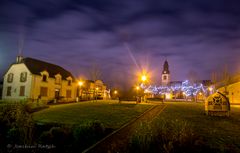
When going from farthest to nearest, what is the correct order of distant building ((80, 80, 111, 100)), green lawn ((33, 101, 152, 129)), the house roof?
distant building ((80, 80, 111, 100))
the house roof
green lawn ((33, 101, 152, 129))

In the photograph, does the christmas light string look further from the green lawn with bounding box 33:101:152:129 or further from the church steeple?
the church steeple

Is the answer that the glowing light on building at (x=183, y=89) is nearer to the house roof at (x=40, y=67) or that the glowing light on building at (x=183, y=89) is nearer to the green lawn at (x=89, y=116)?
the house roof at (x=40, y=67)

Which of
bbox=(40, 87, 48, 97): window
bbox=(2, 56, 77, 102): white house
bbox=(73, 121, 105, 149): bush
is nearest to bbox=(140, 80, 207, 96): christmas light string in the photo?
bbox=(2, 56, 77, 102): white house

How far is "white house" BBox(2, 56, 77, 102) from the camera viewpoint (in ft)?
117

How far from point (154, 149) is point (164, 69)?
115312 mm

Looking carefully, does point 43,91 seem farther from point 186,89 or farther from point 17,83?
point 186,89

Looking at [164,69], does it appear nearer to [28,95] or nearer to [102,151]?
[28,95]

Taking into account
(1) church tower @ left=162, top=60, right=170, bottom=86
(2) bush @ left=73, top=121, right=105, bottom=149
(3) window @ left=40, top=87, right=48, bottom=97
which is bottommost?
(2) bush @ left=73, top=121, right=105, bottom=149

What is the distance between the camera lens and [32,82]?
115 feet

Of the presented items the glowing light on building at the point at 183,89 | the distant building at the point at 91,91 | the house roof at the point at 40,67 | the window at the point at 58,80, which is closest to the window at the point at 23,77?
the house roof at the point at 40,67

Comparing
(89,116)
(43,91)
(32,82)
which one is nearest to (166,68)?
(43,91)

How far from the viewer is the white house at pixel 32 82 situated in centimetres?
3553

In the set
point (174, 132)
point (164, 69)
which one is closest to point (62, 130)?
point (174, 132)

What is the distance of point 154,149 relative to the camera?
273 inches
